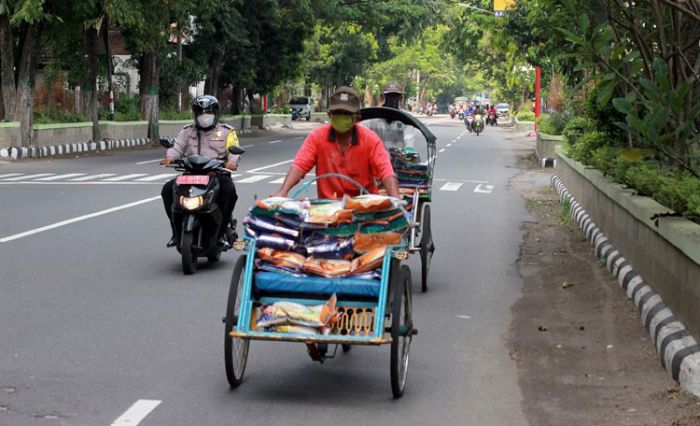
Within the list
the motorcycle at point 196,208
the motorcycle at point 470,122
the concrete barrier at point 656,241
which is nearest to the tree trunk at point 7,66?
the motorcycle at point 196,208

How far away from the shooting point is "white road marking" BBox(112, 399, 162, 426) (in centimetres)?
606

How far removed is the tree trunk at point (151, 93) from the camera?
137 feet

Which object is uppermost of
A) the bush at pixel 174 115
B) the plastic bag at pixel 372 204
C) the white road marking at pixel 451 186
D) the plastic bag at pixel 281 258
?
the plastic bag at pixel 372 204

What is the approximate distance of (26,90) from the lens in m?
32.1

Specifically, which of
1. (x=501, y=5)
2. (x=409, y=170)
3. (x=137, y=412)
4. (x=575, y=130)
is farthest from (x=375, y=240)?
(x=501, y=5)

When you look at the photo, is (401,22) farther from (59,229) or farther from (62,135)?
(59,229)

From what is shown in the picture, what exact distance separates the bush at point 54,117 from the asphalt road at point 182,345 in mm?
19787

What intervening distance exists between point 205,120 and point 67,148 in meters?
23.4

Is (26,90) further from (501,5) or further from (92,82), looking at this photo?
(501,5)

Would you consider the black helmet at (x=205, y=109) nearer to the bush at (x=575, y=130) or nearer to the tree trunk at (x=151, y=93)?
the bush at (x=575, y=130)

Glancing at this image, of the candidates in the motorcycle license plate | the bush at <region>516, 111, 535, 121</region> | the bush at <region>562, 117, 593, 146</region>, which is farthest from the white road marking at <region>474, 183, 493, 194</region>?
the bush at <region>516, 111, 535, 121</region>

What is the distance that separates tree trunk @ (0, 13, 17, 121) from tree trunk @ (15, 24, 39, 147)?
0.17 meters

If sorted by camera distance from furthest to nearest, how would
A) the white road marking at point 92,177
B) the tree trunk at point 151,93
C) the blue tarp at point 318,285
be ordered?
the tree trunk at point 151,93 < the white road marking at point 92,177 < the blue tarp at point 318,285

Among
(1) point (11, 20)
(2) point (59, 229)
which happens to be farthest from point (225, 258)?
(1) point (11, 20)
